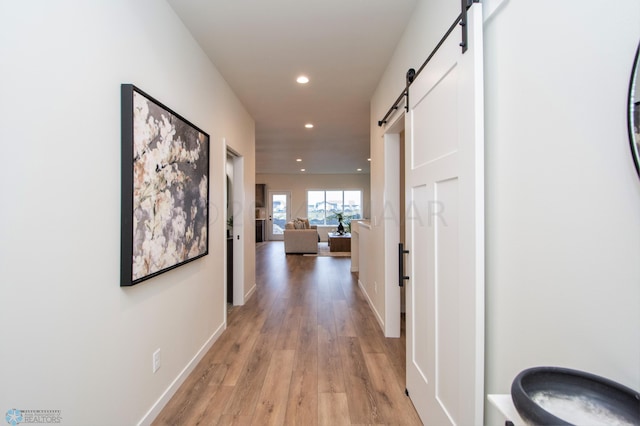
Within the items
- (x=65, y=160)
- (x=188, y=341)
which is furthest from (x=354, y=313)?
(x=65, y=160)

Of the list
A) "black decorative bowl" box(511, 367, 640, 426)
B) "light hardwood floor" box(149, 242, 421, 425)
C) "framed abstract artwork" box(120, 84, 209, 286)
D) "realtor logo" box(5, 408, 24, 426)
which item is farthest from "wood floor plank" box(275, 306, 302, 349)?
"black decorative bowl" box(511, 367, 640, 426)

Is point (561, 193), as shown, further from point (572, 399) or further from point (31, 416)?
point (31, 416)

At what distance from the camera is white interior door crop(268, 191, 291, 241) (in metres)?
11.4

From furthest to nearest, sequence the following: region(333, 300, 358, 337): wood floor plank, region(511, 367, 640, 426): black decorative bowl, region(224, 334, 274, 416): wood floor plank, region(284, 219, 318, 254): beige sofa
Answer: region(284, 219, 318, 254): beige sofa, region(333, 300, 358, 337): wood floor plank, region(224, 334, 274, 416): wood floor plank, region(511, 367, 640, 426): black decorative bowl

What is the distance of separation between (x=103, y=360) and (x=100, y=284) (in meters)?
0.36

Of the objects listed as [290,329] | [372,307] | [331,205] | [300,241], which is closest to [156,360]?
[290,329]

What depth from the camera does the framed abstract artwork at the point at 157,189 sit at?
1.44m

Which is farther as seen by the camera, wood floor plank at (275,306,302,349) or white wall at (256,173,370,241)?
white wall at (256,173,370,241)

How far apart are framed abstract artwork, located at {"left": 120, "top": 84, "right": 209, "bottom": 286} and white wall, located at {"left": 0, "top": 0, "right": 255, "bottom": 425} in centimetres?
6

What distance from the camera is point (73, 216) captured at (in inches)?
45.9

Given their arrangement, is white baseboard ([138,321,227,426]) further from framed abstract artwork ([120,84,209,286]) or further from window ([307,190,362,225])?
window ([307,190,362,225])

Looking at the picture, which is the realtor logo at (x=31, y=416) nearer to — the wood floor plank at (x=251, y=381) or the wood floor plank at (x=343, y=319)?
the wood floor plank at (x=251, y=381)

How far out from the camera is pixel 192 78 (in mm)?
2262

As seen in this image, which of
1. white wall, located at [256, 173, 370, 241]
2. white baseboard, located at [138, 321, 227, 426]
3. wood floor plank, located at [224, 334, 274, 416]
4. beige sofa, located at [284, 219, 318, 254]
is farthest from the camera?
white wall, located at [256, 173, 370, 241]
